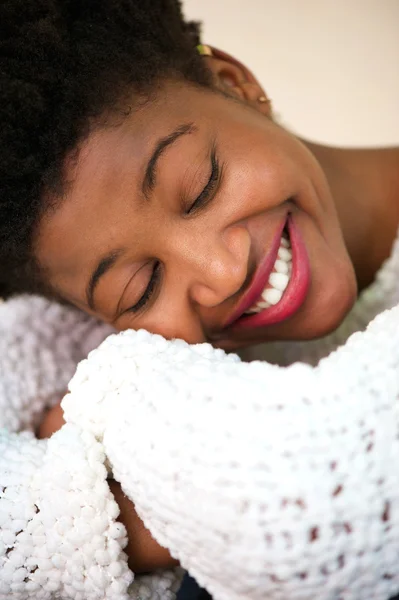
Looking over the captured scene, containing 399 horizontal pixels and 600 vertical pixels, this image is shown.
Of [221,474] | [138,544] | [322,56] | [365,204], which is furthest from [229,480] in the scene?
[322,56]

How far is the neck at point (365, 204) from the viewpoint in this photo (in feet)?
2.69

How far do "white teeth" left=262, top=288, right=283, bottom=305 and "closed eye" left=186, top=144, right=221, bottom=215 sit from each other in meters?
0.12

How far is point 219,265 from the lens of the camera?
1.93 ft

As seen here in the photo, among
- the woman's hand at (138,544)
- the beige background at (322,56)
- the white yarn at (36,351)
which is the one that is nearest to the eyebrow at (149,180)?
the white yarn at (36,351)

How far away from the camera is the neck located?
0.82 meters

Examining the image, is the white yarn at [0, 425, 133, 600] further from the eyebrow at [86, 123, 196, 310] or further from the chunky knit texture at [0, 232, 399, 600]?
the eyebrow at [86, 123, 196, 310]

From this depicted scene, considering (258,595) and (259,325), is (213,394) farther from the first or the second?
(259,325)

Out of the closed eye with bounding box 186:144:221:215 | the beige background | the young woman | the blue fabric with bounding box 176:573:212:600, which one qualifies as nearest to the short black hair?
the young woman

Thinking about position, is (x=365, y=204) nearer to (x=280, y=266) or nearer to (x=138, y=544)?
(x=280, y=266)

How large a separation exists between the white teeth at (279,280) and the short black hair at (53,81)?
0.79ft

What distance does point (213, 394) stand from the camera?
439 millimetres

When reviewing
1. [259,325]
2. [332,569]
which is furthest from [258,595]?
[259,325]

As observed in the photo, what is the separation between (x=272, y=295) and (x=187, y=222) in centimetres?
13

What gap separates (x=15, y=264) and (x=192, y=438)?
14.9 inches
